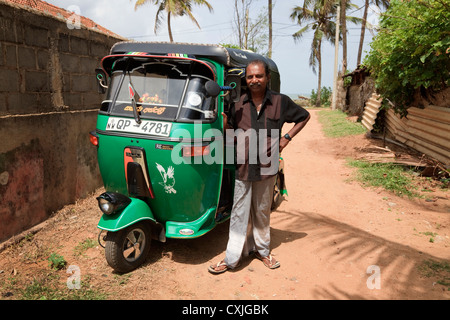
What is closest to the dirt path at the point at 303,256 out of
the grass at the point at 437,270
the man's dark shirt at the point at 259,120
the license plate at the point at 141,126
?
the grass at the point at 437,270

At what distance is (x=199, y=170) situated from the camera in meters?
3.46

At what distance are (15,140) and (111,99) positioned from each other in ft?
4.70

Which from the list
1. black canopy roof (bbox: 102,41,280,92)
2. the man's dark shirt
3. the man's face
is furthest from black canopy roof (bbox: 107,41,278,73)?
the man's dark shirt

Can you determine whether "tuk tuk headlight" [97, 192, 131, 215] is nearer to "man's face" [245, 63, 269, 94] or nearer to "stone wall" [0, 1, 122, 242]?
"stone wall" [0, 1, 122, 242]

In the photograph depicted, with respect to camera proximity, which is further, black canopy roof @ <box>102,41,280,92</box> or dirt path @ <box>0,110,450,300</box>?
black canopy roof @ <box>102,41,280,92</box>

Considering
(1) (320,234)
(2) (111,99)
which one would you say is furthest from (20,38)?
(1) (320,234)

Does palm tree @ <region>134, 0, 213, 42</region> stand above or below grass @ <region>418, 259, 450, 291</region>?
above

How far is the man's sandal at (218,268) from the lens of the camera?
11.6 ft

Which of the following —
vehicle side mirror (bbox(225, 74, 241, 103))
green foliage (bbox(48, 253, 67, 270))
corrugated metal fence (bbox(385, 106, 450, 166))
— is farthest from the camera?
corrugated metal fence (bbox(385, 106, 450, 166))

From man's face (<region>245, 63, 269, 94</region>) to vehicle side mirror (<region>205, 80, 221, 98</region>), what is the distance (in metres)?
0.33

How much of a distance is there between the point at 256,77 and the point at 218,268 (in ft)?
6.70

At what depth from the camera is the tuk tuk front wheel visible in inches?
130

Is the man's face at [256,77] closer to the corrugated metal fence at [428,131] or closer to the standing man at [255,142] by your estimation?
the standing man at [255,142]

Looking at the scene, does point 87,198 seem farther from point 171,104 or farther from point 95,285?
point 171,104
